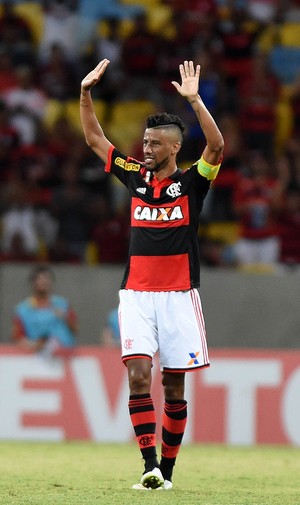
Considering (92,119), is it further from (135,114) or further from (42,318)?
(135,114)

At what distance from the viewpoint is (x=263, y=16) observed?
18.8m

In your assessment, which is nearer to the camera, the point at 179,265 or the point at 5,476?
the point at 179,265

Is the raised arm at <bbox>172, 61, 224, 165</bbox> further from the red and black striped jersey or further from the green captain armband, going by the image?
the red and black striped jersey

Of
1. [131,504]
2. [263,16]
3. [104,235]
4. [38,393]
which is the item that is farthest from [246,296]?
[131,504]

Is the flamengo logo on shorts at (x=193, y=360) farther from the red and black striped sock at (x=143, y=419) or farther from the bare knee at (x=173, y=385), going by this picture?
the red and black striped sock at (x=143, y=419)

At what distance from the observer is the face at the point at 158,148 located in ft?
24.2

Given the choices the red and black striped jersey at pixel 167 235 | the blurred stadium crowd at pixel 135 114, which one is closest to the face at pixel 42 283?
the blurred stadium crowd at pixel 135 114

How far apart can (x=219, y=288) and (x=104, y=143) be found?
20.9 feet

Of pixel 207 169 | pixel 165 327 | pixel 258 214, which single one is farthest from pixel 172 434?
pixel 258 214

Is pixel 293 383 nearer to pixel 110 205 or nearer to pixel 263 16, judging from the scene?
pixel 110 205

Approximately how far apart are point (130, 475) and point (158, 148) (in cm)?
234

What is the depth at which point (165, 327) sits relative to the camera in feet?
23.9

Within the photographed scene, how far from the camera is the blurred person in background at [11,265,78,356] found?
42.3 ft

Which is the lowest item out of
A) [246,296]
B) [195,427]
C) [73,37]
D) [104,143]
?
[195,427]
